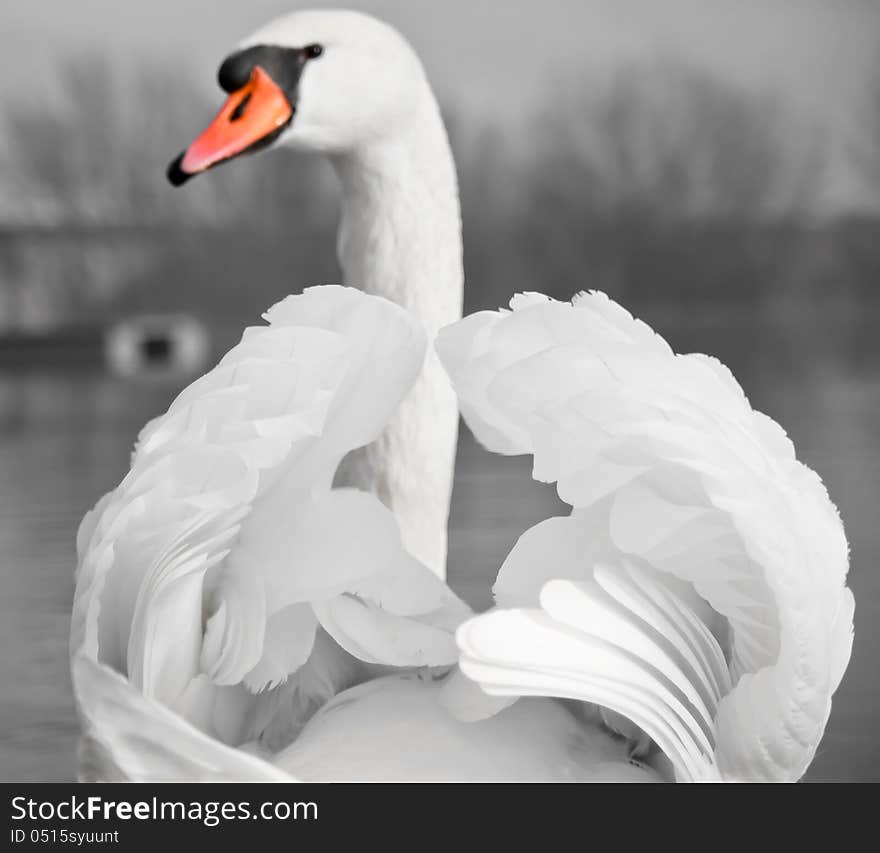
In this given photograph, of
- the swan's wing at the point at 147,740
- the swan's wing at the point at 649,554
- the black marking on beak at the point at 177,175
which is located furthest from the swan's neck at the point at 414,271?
the swan's wing at the point at 147,740

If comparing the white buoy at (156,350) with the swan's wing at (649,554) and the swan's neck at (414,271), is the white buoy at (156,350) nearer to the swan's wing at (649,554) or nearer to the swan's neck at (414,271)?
the swan's neck at (414,271)

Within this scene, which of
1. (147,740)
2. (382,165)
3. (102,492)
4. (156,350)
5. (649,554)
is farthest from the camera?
(156,350)

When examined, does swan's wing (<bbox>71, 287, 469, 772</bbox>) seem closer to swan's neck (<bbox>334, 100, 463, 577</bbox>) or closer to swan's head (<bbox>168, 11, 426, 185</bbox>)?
swan's neck (<bbox>334, 100, 463, 577</bbox>)

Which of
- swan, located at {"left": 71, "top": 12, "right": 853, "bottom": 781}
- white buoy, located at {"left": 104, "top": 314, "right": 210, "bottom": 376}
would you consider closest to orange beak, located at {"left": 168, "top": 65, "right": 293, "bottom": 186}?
swan, located at {"left": 71, "top": 12, "right": 853, "bottom": 781}

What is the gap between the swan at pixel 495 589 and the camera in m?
1.28

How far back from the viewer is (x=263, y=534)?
1.42m

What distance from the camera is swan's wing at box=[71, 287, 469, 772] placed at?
1.34m

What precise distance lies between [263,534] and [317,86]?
0.90 m

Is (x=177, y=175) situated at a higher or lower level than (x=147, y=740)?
higher

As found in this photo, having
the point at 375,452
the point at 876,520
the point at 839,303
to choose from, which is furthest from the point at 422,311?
the point at 839,303

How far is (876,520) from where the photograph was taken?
13.5 ft

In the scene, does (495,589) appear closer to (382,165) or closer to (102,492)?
(382,165)

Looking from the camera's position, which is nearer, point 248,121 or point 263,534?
point 263,534

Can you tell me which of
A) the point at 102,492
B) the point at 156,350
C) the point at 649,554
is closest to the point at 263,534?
the point at 649,554
